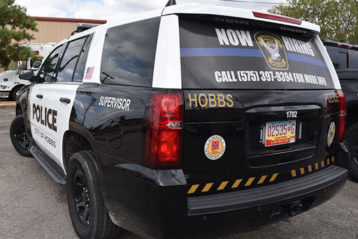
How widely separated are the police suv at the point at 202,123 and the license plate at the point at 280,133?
10 mm

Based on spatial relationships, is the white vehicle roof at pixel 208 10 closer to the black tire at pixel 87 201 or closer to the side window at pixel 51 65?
the black tire at pixel 87 201

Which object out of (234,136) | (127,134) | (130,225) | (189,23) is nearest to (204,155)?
(234,136)

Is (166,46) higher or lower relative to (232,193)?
higher

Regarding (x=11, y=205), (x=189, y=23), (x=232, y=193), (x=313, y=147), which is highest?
(x=189, y=23)

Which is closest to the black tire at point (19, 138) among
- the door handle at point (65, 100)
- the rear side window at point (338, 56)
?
the door handle at point (65, 100)

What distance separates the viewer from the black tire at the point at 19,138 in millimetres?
5406

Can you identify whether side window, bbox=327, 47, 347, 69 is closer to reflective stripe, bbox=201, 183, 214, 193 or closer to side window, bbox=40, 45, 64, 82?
side window, bbox=40, 45, 64, 82

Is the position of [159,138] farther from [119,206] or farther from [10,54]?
[10,54]

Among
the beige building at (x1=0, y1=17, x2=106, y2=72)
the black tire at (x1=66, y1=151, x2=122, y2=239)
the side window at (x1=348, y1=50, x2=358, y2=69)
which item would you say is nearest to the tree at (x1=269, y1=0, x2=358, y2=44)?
the beige building at (x1=0, y1=17, x2=106, y2=72)

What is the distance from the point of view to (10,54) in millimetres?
14922

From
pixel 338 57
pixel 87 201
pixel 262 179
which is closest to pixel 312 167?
pixel 262 179

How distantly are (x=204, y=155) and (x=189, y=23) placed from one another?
835 mm

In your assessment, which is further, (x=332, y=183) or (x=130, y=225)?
(x=332, y=183)

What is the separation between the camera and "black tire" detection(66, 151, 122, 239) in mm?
2471
